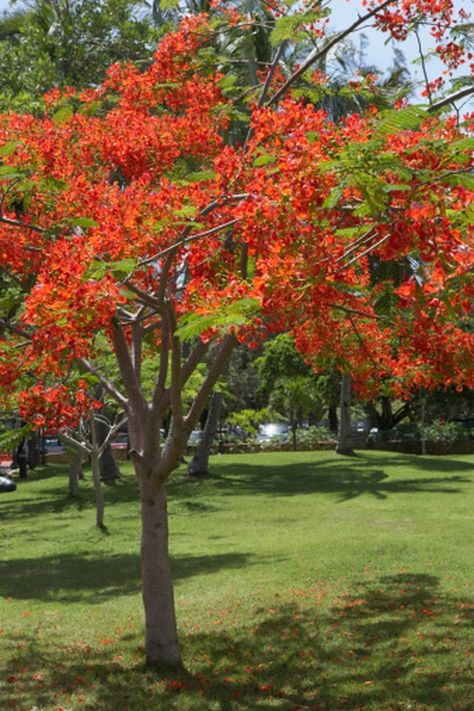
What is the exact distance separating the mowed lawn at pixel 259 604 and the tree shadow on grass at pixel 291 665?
0.02 metres

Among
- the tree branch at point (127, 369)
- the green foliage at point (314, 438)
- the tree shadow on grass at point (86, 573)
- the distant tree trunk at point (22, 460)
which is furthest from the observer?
the green foliage at point (314, 438)

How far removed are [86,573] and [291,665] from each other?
633 cm

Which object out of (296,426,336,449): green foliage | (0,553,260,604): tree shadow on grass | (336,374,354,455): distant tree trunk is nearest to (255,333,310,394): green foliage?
(336,374,354,455): distant tree trunk

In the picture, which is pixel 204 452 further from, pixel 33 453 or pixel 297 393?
pixel 33 453

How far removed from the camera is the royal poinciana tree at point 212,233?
214 inches

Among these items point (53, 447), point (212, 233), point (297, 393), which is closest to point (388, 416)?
point (297, 393)

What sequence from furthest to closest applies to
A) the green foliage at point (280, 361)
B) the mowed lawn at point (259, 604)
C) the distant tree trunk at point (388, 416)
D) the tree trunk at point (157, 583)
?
1. the distant tree trunk at point (388, 416)
2. the green foliage at point (280, 361)
3. the tree trunk at point (157, 583)
4. the mowed lawn at point (259, 604)

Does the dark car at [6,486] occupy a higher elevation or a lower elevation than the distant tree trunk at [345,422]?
lower

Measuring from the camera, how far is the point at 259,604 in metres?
11.0

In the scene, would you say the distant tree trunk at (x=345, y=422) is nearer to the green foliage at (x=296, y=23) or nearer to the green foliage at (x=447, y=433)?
the green foliage at (x=447, y=433)

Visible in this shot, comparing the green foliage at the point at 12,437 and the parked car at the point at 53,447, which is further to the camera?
the parked car at the point at 53,447

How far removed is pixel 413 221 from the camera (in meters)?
5.27

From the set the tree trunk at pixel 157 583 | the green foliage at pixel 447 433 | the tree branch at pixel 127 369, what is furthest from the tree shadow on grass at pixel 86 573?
the green foliage at pixel 447 433

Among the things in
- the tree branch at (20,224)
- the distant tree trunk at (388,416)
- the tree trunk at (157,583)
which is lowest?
the tree trunk at (157,583)
